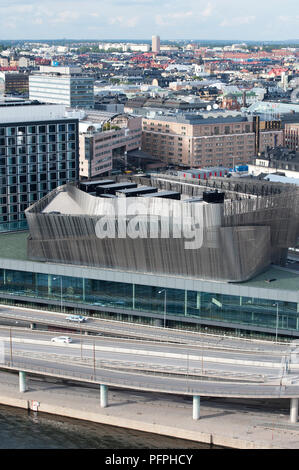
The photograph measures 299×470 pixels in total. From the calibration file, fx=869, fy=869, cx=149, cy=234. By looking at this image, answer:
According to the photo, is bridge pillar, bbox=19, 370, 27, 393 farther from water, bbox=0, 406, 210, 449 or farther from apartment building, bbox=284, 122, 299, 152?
apartment building, bbox=284, 122, 299, 152

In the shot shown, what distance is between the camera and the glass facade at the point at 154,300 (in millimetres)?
60406

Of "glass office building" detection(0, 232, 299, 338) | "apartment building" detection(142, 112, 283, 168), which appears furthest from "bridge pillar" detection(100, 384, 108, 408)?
"apartment building" detection(142, 112, 283, 168)

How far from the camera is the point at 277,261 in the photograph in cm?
6700

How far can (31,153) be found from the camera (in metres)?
85.8

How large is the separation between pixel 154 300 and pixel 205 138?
83.4 meters

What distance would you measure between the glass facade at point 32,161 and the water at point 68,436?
33677 millimetres

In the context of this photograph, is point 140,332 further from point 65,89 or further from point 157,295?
point 65,89

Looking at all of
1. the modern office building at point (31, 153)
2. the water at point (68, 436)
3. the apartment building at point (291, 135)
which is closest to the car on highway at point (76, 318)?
the water at point (68, 436)

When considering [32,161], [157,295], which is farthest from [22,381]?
[32,161]

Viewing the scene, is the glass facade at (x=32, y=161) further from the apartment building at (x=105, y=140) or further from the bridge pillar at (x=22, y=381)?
the apartment building at (x=105, y=140)
